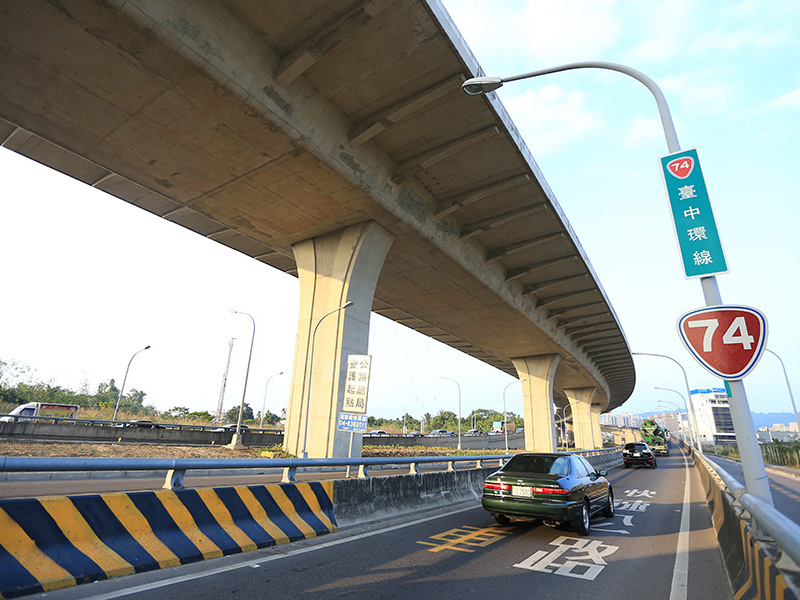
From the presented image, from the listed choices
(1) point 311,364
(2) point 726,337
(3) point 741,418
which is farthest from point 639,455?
(2) point 726,337

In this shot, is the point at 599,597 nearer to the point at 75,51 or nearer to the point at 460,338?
the point at 75,51

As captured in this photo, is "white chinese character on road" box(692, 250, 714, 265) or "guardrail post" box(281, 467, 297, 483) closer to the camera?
"white chinese character on road" box(692, 250, 714, 265)

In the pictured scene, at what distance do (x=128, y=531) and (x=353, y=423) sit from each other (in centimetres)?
829

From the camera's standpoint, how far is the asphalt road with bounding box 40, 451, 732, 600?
14.7ft

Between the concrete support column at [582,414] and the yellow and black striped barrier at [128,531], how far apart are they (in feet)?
185

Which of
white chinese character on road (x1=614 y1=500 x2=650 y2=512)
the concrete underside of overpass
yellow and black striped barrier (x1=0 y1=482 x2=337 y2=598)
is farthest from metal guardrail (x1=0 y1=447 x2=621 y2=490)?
the concrete underside of overpass

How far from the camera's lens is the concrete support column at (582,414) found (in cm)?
5594

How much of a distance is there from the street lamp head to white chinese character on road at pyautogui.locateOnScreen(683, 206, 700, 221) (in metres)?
3.44

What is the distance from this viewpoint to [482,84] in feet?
23.4

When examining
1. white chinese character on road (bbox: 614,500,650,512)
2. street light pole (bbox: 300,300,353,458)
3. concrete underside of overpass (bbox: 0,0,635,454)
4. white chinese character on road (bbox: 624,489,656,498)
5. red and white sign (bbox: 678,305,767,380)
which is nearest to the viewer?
red and white sign (bbox: 678,305,767,380)

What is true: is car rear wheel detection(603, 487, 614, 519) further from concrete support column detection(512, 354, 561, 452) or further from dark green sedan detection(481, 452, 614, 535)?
concrete support column detection(512, 354, 561, 452)

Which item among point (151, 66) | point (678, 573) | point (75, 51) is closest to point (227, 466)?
point (678, 573)

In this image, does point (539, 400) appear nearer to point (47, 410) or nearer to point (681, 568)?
point (681, 568)

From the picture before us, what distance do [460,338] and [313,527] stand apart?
26904 millimetres
